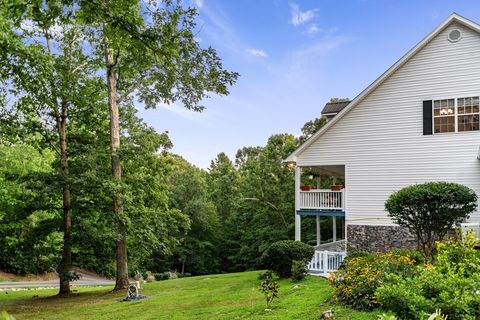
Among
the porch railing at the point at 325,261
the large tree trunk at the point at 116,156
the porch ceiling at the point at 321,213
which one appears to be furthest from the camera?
the porch ceiling at the point at 321,213

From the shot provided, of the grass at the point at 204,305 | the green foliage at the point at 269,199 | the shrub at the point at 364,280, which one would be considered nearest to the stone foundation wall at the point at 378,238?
the grass at the point at 204,305

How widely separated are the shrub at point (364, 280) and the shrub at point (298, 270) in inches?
137

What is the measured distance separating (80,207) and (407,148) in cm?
1293

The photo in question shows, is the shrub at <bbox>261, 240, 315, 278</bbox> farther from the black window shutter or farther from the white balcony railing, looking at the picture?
the black window shutter

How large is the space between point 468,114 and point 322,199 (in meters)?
6.15

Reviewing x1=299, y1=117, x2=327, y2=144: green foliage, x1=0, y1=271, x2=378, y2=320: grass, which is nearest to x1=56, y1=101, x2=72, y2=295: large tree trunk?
x1=0, y1=271, x2=378, y2=320: grass

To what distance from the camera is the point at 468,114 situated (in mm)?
13875

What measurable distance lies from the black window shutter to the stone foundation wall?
371cm

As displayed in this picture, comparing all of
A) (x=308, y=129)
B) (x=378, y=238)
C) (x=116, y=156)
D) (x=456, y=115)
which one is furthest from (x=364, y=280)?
(x=308, y=129)

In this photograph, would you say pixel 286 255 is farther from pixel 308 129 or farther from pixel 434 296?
pixel 308 129

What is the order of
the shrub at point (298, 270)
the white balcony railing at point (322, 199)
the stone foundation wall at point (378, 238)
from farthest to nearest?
the white balcony railing at point (322, 199) → the stone foundation wall at point (378, 238) → the shrub at point (298, 270)

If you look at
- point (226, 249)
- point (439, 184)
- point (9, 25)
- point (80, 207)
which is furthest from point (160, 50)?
point (226, 249)

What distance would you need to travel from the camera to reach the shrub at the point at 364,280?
7.22 meters

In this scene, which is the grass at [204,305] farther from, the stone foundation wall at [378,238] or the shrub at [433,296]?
the stone foundation wall at [378,238]
